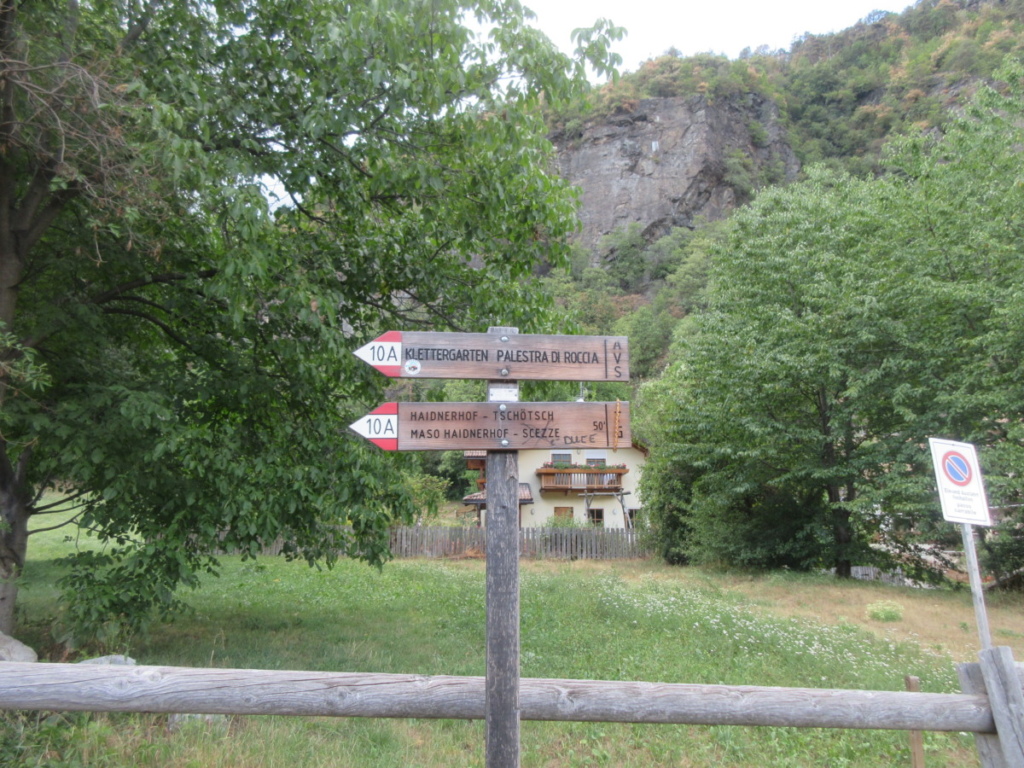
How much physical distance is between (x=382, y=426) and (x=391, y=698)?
137 centimetres

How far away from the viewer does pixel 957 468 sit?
5387mm

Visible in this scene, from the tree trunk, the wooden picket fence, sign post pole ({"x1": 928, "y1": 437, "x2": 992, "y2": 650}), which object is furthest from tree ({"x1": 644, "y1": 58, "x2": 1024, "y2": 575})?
sign post pole ({"x1": 928, "y1": 437, "x2": 992, "y2": 650})

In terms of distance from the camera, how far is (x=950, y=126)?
17094mm

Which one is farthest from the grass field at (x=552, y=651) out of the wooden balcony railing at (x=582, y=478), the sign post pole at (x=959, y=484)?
the wooden balcony railing at (x=582, y=478)

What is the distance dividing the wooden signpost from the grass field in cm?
211

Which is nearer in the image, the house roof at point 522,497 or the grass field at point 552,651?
the grass field at point 552,651

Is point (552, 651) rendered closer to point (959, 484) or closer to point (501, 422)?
point (959, 484)

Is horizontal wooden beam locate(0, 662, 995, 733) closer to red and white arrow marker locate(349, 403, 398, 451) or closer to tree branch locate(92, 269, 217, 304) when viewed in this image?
red and white arrow marker locate(349, 403, 398, 451)

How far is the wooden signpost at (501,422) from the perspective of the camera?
330 cm

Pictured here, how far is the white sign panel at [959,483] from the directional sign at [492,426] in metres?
3.16

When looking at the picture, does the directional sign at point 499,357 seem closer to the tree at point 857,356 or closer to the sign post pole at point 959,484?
the sign post pole at point 959,484

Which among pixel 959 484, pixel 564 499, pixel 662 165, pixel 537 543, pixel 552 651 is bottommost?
pixel 552 651

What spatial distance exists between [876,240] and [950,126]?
317cm

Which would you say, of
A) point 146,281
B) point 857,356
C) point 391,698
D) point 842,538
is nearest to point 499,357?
point 391,698
